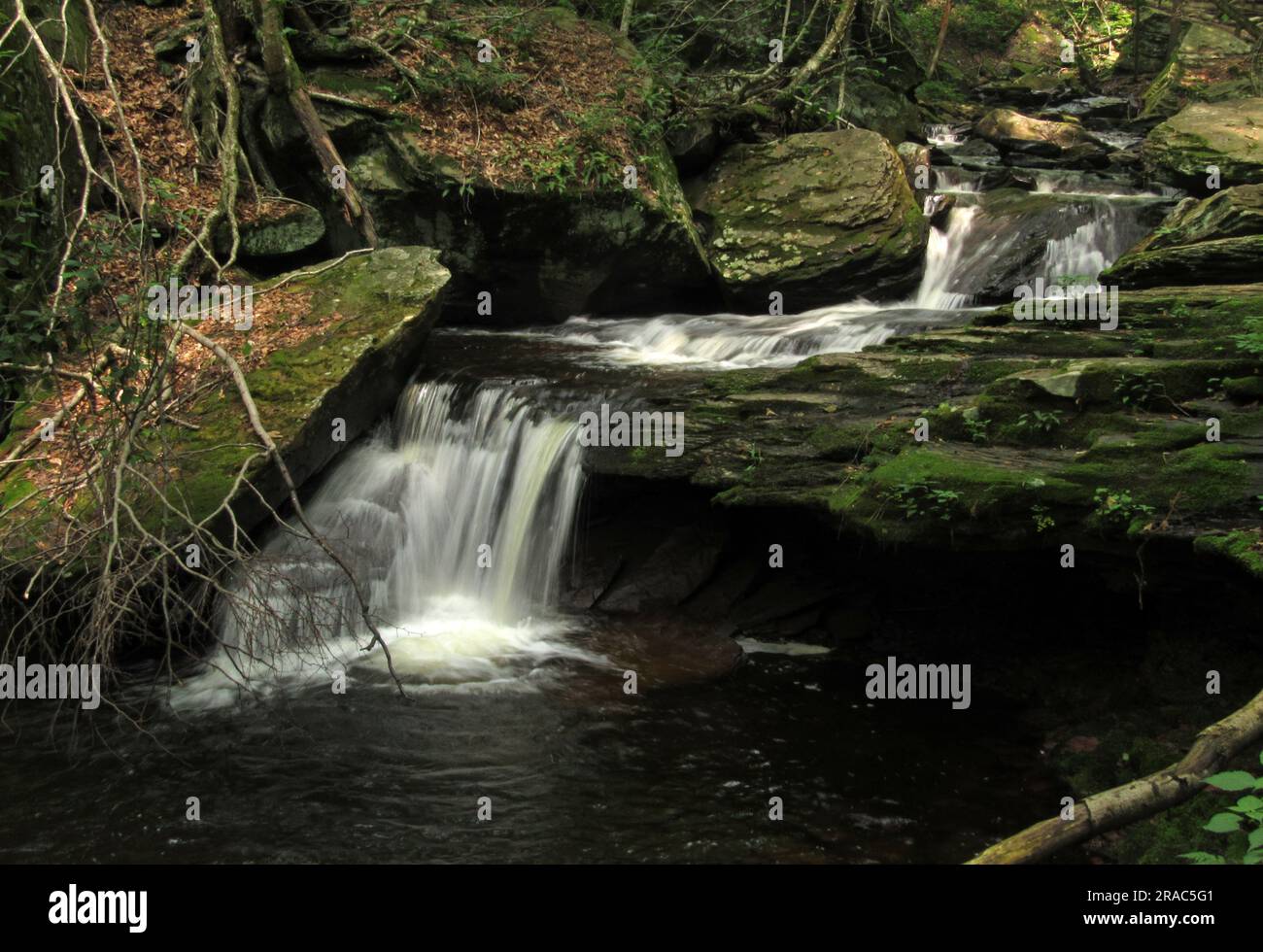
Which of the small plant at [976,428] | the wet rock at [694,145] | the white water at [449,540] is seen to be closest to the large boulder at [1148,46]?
the wet rock at [694,145]

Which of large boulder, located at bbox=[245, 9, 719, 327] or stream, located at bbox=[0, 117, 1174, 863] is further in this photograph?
large boulder, located at bbox=[245, 9, 719, 327]

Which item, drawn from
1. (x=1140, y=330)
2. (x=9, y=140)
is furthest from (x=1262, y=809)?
(x=9, y=140)

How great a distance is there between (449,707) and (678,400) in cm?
307

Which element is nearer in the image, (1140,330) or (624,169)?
(1140,330)

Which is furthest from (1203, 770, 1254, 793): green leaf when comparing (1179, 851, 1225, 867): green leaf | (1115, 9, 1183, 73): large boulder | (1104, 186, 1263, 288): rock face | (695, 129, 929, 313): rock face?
(1115, 9, 1183, 73): large boulder

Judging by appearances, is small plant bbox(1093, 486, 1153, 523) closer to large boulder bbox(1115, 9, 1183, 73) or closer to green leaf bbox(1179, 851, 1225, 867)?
green leaf bbox(1179, 851, 1225, 867)

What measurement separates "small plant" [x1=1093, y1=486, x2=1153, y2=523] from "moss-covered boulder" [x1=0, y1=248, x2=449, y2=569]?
495 centimetres

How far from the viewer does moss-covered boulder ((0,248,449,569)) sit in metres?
6.88

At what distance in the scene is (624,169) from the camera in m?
12.1

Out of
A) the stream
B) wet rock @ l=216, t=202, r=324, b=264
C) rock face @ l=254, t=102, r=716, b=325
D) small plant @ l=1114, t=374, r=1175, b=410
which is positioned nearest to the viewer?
the stream

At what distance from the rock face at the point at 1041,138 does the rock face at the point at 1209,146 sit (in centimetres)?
171

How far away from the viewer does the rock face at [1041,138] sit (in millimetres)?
15430

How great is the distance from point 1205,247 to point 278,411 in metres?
7.44

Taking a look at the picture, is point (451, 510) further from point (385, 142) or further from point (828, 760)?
point (385, 142)
